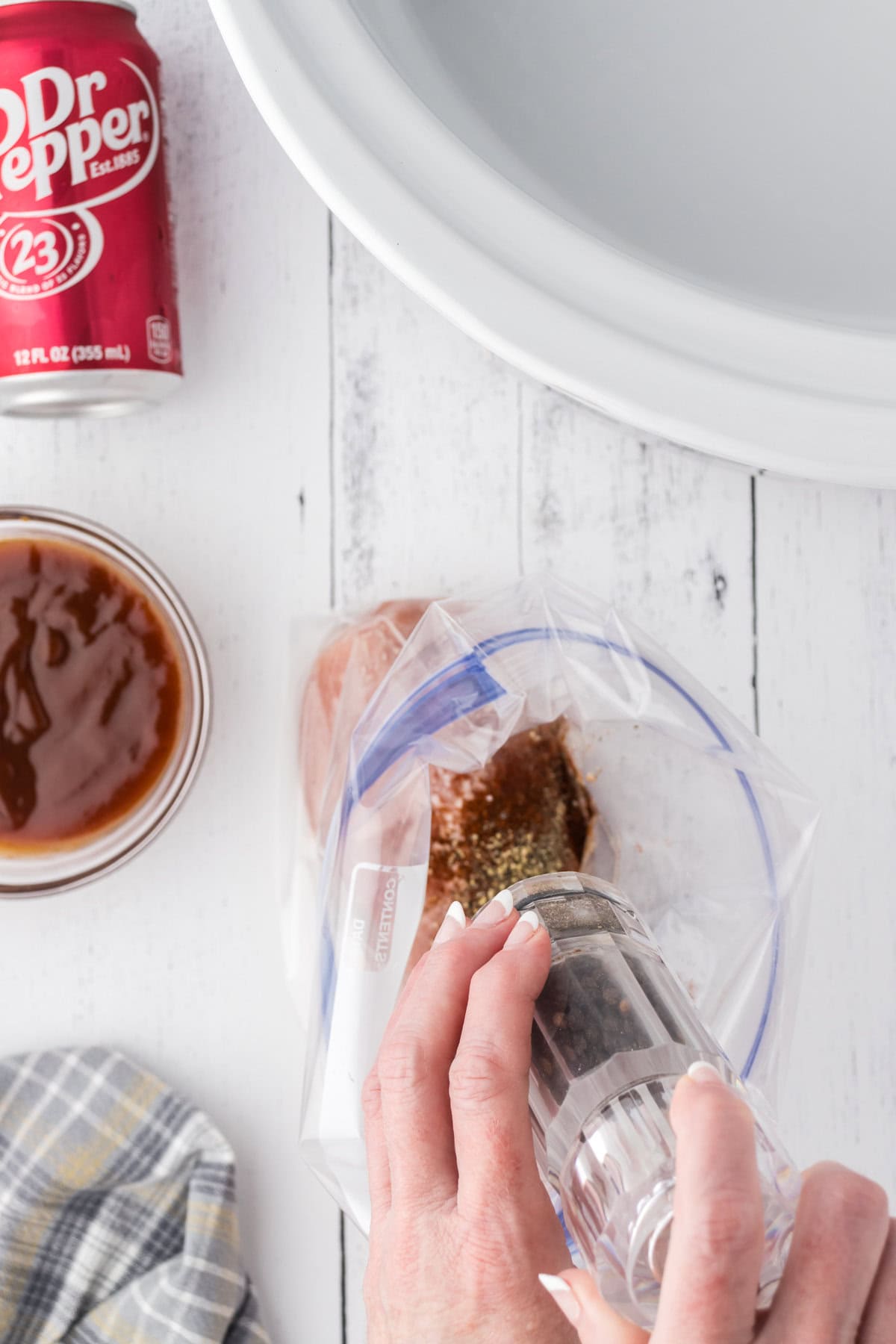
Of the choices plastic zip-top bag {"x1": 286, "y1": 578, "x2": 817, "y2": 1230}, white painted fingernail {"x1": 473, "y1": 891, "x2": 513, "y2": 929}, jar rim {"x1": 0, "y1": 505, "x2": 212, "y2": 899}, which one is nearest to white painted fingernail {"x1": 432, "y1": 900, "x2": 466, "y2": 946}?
white painted fingernail {"x1": 473, "y1": 891, "x2": 513, "y2": 929}

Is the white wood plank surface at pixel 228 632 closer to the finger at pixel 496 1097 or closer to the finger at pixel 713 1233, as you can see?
the finger at pixel 496 1097

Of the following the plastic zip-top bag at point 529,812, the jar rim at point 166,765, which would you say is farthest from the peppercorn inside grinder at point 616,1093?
the jar rim at point 166,765

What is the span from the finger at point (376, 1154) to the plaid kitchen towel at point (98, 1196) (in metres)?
0.31

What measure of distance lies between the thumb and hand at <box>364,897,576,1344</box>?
31mm

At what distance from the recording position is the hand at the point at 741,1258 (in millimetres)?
292

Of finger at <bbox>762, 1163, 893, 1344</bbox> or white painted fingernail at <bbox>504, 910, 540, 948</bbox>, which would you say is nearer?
finger at <bbox>762, 1163, 893, 1344</bbox>

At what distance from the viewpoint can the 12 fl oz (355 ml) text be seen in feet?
2.05

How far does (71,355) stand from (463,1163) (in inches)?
18.2

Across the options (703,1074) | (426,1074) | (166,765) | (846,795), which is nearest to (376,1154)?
(426,1074)

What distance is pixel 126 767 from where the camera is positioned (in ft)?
2.22

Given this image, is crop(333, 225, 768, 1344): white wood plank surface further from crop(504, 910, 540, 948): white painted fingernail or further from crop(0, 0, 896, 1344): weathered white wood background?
crop(504, 910, 540, 948): white painted fingernail

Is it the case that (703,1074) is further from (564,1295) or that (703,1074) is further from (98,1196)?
(98,1196)

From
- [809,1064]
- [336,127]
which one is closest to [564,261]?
[336,127]

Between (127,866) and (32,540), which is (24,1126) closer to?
(127,866)
